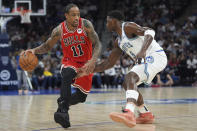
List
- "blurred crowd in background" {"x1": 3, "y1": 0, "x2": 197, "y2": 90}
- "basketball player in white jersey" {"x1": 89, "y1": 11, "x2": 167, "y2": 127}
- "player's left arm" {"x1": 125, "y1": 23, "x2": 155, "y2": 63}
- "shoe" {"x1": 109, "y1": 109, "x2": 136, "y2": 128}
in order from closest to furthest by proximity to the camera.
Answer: "shoe" {"x1": 109, "y1": 109, "x2": 136, "y2": 128}
"basketball player in white jersey" {"x1": 89, "y1": 11, "x2": 167, "y2": 127}
"player's left arm" {"x1": 125, "y1": 23, "x2": 155, "y2": 63}
"blurred crowd in background" {"x1": 3, "y1": 0, "x2": 197, "y2": 90}

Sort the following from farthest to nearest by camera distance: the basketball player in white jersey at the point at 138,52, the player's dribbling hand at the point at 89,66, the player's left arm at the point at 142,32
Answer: the player's dribbling hand at the point at 89,66, the player's left arm at the point at 142,32, the basketball player in white jersey at the point at 138,52

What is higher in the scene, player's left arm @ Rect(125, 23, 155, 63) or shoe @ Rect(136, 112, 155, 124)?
player's left arm @ Rect(125, 23, 155, 63)

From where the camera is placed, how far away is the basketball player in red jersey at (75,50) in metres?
5.14

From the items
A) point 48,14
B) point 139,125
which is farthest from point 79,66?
point 48,14

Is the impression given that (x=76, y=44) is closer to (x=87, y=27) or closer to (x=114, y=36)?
(x=87, y=27)

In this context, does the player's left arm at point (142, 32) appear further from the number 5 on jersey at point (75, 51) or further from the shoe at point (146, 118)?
Answer: the shoe at point (146, 118)

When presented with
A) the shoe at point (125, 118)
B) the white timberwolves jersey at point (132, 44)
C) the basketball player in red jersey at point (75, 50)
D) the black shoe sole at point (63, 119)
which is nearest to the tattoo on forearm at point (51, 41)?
the basketball player in red jersey at point (75, 50)

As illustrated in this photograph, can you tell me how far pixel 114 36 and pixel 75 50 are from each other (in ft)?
52.2

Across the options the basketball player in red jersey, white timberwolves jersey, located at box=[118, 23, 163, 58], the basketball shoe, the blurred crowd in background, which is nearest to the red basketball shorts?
the basketball player in red jersey

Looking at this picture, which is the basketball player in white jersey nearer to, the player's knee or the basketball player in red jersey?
the player's knee

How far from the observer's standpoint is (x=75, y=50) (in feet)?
17.8

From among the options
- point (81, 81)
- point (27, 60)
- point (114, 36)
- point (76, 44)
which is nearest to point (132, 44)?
point (76, 44)

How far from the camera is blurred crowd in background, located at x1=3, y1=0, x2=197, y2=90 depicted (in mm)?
16078

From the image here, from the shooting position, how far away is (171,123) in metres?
5.47
